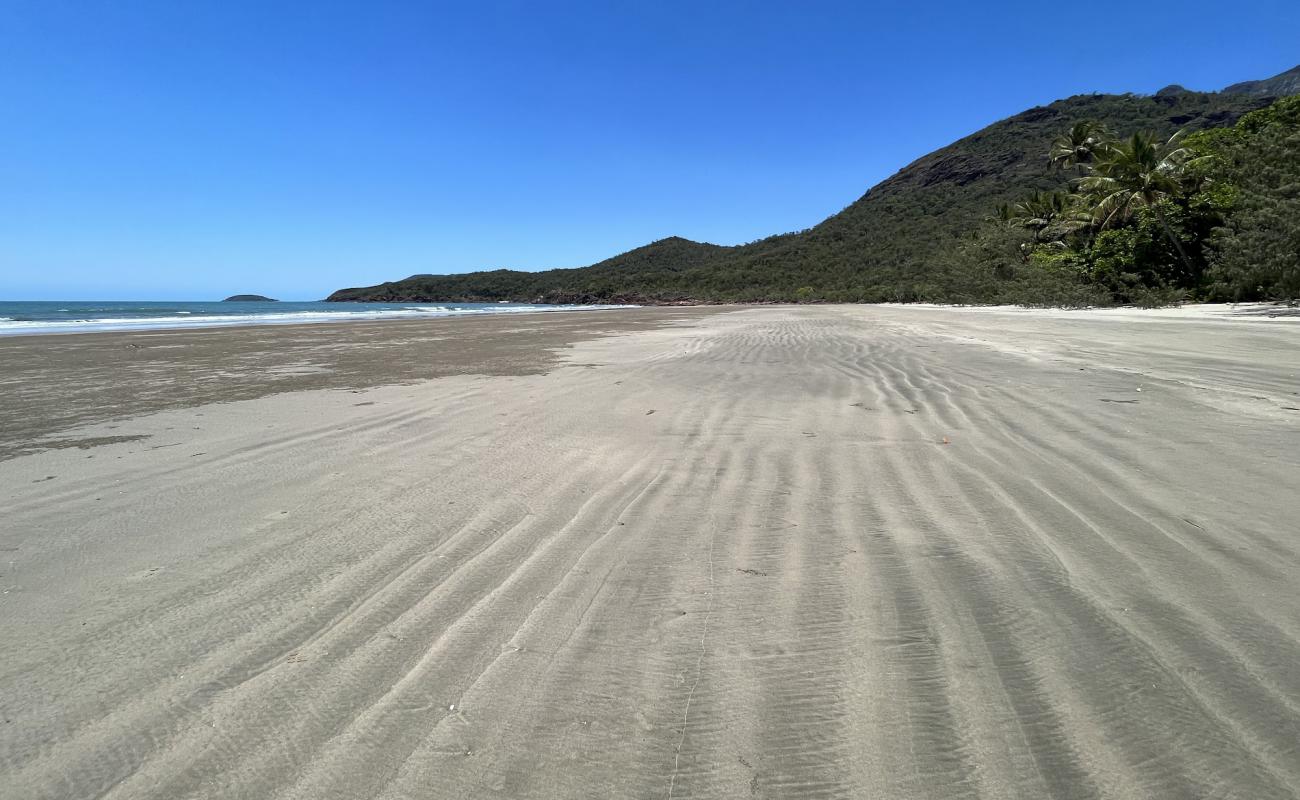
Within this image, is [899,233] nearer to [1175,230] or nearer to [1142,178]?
[1142,178]

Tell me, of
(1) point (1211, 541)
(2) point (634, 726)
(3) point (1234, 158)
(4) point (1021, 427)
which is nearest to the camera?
(2) point (634, 726)

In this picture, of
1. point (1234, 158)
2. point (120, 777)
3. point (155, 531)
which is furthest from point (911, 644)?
point (1234, 158)

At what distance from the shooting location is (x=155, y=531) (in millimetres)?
2947

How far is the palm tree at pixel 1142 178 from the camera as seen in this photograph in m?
25.4

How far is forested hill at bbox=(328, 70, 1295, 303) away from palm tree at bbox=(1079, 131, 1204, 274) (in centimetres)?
1264

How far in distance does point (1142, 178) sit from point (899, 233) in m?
50.1

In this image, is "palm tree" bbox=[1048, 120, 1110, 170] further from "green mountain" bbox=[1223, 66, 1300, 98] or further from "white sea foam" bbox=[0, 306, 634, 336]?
"green mountain" bbox=[1223, 66, 1300, 98]

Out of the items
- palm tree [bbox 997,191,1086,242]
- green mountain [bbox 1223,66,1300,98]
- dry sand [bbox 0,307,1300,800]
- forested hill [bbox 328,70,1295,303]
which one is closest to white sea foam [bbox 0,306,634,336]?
dry sand [bbox 0,307,1300,800]

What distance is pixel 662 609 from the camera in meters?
2.15

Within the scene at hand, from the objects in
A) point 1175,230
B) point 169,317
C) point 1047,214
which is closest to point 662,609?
point 1175,230

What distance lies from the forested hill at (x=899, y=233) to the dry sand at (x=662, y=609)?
138ft

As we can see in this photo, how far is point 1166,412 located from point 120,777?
667 centimetres

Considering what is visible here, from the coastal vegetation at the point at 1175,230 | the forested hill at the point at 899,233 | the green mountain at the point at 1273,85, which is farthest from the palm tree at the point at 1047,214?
the green mountain at the point at 1273,85

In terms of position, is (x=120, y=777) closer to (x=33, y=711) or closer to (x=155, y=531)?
(x=33, y=711)
